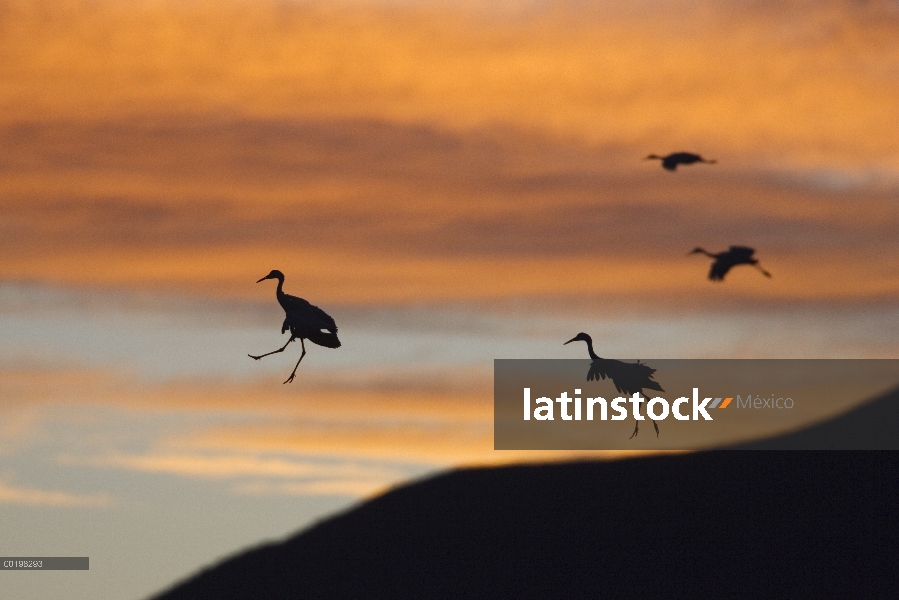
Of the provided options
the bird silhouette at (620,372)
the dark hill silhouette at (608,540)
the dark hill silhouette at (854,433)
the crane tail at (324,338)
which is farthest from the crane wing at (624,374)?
the dark hill silhouette at (854,433)

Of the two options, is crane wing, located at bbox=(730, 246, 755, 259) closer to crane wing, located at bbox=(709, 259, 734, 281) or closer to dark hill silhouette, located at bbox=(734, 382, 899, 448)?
crane wing, located at bbox=(709, 259, 734, 281)

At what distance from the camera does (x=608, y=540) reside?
134 m

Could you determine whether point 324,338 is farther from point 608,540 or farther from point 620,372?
point 608,540

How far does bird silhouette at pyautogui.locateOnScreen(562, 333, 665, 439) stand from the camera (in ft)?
214

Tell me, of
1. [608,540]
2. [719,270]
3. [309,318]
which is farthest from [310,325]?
[608,540]

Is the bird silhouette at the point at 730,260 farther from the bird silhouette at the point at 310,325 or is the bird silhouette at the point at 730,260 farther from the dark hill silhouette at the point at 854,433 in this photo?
the dark hill silhouette at the point at 854,433

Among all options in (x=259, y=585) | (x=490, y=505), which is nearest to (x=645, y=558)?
(x=490, y=505)

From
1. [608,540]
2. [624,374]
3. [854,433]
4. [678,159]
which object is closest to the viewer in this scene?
[678,159]

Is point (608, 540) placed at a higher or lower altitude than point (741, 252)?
lower

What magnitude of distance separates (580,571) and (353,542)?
2216 centimetres

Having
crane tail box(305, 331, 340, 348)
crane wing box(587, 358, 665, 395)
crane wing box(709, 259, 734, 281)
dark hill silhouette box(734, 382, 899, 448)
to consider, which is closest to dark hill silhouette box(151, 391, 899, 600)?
dark hill silhouette box(734, 382, 899, 448)

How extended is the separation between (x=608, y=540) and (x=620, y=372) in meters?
71.3

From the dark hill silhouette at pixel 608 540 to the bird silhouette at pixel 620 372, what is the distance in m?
65.7

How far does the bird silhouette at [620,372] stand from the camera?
6537 cm
